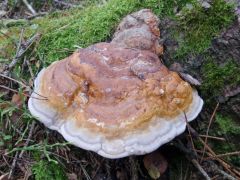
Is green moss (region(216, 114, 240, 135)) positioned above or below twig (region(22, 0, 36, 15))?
below

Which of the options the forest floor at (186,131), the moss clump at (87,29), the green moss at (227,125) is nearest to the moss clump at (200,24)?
the forest floor at (186,131)

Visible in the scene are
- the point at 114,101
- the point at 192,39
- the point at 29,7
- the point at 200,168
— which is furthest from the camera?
the point at 29,7

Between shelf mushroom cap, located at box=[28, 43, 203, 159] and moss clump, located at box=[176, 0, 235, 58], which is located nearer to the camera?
shelf mushroom cap, located at box=[28, 43, 203, 159]

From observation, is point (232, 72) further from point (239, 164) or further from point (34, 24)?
point (34, 24)

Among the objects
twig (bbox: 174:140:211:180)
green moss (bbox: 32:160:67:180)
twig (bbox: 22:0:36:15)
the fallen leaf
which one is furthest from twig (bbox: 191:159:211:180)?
twig (bbox: 22:0:36:15)

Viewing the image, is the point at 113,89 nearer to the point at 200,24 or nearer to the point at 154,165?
the point at 154,165

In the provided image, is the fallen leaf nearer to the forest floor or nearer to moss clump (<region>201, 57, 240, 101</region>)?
the forest floor

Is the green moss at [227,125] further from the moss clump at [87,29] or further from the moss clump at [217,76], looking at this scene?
the moss clump at [87,29]

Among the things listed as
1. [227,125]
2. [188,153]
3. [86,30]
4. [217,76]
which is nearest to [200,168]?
[188,153]
